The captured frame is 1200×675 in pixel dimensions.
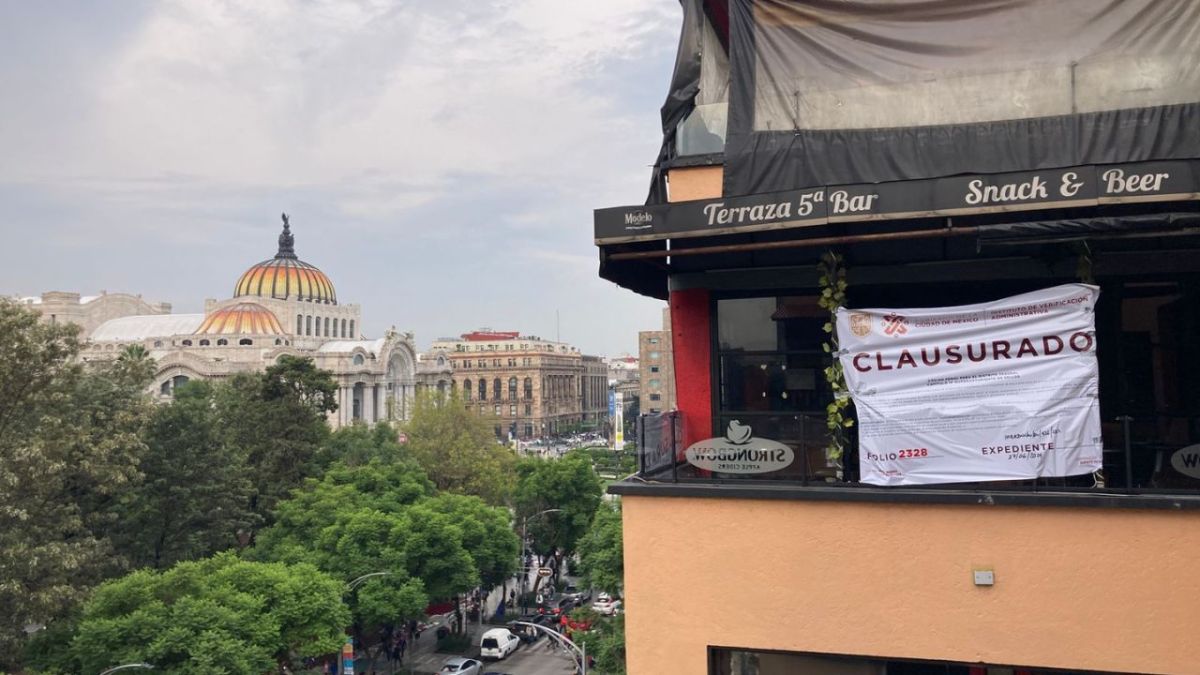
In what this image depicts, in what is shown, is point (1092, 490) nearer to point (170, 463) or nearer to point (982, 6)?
point (982, 6)

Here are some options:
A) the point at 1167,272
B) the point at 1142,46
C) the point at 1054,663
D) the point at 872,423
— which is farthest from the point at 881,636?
the point at 1142,46

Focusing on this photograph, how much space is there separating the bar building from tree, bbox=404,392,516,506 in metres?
44.4

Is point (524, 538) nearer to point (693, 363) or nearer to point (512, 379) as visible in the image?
point (693, 363)

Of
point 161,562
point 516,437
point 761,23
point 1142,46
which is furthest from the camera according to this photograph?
point 516,437

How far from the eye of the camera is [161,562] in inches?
1288

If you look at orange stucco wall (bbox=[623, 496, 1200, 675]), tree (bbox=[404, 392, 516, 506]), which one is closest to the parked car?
tree (bbox=[404, 392, 516, 506])

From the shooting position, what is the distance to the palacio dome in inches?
5458

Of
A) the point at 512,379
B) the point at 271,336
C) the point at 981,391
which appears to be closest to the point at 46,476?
the point at 981,391

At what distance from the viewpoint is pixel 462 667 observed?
33.1 m

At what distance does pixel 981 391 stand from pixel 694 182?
3.07m

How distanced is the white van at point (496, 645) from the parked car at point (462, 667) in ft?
8.82

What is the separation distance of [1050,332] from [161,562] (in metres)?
33.7

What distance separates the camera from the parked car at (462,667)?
3253 cm

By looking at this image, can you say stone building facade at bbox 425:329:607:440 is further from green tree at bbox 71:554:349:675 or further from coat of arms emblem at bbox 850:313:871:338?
coat of arms emblem at bbox 850:313:871:338
